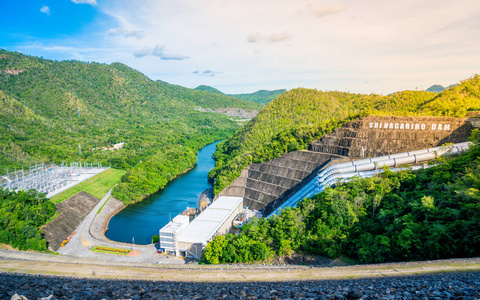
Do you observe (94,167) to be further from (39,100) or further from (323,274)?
(39,100)

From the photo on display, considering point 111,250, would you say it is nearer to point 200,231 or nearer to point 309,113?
point 200,231

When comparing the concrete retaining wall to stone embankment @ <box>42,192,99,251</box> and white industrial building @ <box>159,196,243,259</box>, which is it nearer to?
white industrial building @ <box>159,196,243,259</box>

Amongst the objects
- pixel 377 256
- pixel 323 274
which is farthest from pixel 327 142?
pixel 323 274

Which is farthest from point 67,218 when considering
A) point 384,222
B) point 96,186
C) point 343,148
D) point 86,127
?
point 86,127

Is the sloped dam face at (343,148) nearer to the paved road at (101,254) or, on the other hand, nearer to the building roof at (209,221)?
the building roof at (209,221)

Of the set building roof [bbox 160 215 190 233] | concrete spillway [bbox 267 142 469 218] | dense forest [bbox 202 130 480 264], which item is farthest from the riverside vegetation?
concrete spillway [bbox 267 142 469 218]
